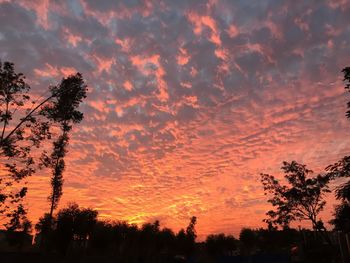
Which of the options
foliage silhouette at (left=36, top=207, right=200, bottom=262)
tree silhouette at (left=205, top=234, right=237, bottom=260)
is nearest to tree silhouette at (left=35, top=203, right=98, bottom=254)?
foliage silhouette at (left=36, top=207, right=200, bottom=262)

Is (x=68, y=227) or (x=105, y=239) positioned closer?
(x=68, y=227)

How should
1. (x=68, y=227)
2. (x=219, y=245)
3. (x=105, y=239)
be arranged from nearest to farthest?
(x=68, y=227)
(x=105, y=239)
(x=219, y=245)

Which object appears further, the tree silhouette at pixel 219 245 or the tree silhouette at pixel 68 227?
the tree silhouette at pixel 219 245

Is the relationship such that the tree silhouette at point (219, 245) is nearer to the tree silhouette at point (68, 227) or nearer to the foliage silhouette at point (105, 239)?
the foliage silhouette at point (105, 239)

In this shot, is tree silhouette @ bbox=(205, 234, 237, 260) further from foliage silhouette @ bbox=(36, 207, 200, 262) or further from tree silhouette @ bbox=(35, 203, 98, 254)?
tree silhouette @ bbox=(35, 203, 98, 254)

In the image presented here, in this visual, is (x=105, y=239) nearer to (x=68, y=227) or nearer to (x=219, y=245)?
(x=68, y=227)

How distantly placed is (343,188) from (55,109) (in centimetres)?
2409

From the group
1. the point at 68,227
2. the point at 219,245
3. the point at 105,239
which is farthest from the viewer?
the point at 219,245

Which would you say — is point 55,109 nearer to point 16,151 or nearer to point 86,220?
point 16,151

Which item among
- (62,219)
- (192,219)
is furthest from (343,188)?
(192,219)

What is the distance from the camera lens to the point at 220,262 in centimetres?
5519

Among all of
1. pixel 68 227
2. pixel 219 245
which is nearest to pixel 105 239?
pixel 68 227

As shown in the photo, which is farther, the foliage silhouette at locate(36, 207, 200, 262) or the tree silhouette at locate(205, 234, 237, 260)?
the tree silhouette at locate(205, 234, 237, 260)

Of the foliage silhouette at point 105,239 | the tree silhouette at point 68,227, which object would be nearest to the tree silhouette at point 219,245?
the foliage silhouette at point 105,239
